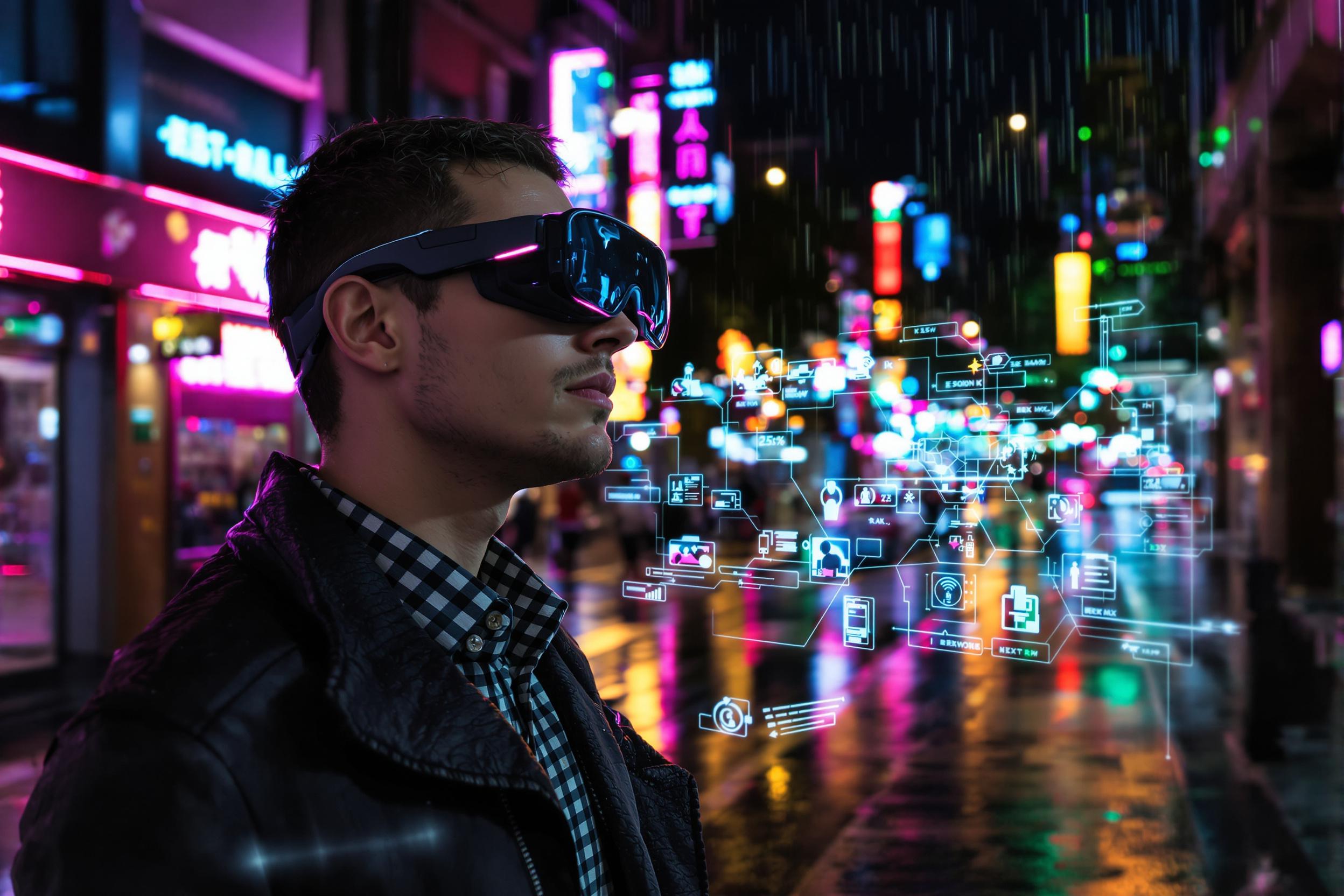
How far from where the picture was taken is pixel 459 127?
141cm

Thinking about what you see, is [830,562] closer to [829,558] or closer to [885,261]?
[829,558]

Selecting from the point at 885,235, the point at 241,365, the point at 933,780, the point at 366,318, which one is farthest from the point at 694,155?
the point at 366,318

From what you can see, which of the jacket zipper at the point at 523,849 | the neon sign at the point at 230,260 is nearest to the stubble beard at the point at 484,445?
the jacket zipper at the point at 523,849

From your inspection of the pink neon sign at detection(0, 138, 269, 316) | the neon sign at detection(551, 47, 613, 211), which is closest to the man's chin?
the pink neon sign at detection(0, 138, 269, 316)

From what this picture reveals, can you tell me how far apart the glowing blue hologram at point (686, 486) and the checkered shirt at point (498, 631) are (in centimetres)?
257

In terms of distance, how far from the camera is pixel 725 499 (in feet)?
12.9

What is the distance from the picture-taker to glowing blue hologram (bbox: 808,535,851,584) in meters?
3.69

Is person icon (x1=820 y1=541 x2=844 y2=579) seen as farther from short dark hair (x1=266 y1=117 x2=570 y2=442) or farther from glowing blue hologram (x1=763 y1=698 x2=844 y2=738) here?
→ short dark hair (x1=266 y1=117 x2=570 y2=442)

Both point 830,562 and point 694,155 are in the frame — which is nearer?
point 830,562

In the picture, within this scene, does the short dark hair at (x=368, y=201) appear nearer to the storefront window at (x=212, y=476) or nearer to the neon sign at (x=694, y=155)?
the neon sign at (x=694, y=155)

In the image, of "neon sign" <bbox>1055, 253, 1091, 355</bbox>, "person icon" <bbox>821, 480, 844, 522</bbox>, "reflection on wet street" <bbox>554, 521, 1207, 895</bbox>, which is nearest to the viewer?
"neon sign" <bbox>1055, 253, 1091, 355</bbox>

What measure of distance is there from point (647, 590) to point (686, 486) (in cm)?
55

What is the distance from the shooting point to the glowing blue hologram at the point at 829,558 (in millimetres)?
3688

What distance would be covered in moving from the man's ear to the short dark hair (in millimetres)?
29
